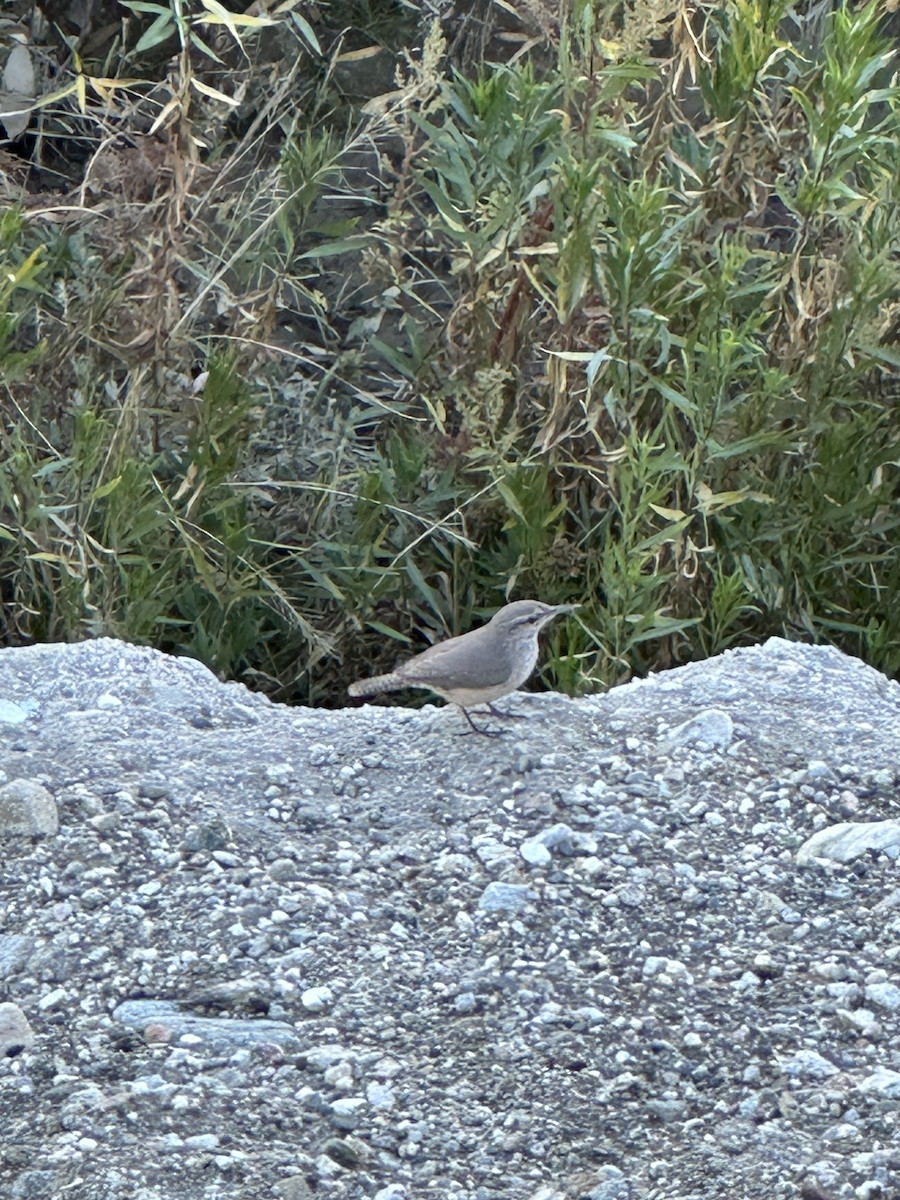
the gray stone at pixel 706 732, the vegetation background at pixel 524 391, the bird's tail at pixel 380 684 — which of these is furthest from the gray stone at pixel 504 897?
the vegetation background at pixel 524 391

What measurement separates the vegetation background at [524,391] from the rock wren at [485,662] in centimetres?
46

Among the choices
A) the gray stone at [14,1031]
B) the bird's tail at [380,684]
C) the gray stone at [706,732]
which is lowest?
the bird's tail at [380,684]

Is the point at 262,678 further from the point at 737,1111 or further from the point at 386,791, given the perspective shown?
the point at 737,1111

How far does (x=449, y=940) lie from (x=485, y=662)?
889 mm

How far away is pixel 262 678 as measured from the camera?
5.45m

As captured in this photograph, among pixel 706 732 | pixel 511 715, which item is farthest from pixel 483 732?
pixel 706 732

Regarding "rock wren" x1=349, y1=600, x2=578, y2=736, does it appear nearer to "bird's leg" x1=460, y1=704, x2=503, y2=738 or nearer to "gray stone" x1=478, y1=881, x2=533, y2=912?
"bird's leg" x1=460, y1=704, x2=503, y2=738

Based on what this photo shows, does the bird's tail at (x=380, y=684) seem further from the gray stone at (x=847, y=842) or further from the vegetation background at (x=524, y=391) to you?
the gray stone at (x=847, y=842)

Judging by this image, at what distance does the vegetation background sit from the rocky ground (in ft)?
1.99

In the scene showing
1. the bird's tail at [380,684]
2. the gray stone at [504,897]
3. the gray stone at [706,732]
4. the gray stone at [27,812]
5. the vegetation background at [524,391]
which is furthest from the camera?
the vegetation background at [524,391]

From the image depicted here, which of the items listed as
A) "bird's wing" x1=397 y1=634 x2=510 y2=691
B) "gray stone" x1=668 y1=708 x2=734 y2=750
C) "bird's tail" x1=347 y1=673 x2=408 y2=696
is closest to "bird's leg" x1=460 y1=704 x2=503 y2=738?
"bird's wing" x1=397 y1=634 x2=510 y2=691

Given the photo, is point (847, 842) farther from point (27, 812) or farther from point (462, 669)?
point (27, 812)

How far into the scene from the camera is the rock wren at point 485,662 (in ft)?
13.9

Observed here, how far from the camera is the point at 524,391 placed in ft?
17.6
